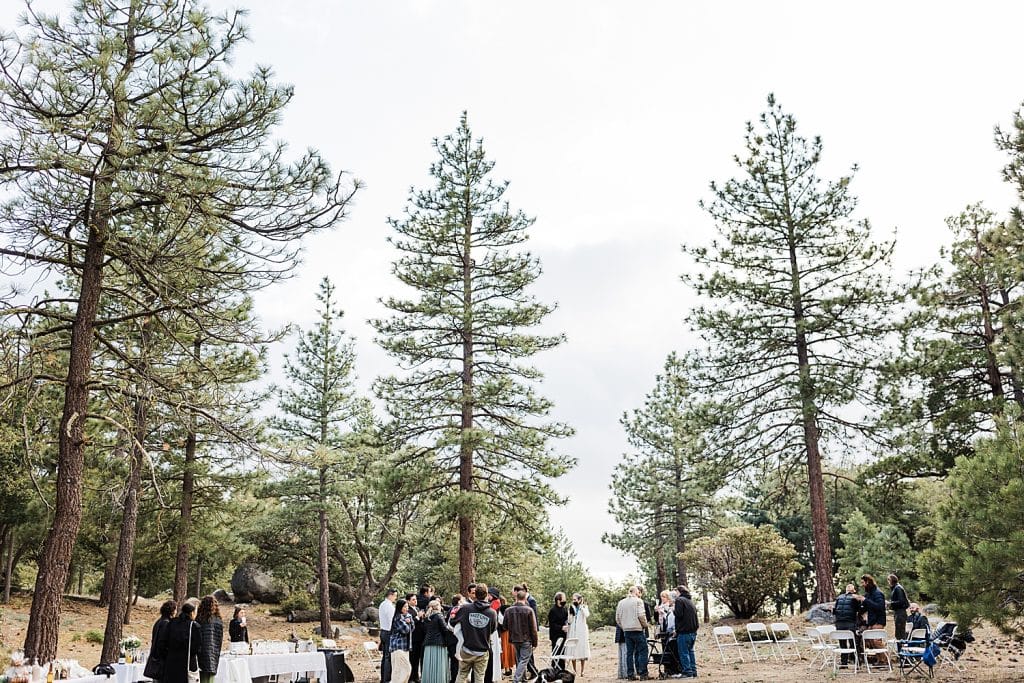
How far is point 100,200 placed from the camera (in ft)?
35.6

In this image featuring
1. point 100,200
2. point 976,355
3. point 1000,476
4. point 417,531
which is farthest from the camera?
point 417,531

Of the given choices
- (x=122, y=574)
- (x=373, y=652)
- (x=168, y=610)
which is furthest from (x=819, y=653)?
(x=122, y=574)

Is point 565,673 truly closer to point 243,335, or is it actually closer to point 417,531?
point 243,335

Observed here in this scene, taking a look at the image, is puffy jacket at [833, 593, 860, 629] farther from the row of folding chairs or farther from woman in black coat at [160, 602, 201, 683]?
woman in black coat at [160, 602, 201, 683]

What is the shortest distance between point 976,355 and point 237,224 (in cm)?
1699

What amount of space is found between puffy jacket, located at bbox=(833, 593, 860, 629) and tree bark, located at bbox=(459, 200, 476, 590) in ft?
29.9

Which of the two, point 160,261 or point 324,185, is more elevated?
point 324,185

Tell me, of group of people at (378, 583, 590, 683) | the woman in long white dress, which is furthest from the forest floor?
group of people at (378, 583, 590, 683)

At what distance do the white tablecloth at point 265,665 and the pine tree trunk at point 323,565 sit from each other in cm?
1518

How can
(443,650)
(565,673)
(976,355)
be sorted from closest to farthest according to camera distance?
(443,650) → (565,673) → (976,355)

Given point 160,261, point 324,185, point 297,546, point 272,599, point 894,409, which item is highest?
point 324,185

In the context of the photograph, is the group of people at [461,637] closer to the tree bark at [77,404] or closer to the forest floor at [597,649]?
the forest floor at [597,649]

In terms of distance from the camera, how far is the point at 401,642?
12227 millimetres

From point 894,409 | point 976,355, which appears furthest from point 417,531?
point 976,355
